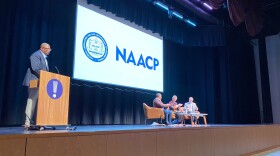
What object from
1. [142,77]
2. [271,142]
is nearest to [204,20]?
[142,77]

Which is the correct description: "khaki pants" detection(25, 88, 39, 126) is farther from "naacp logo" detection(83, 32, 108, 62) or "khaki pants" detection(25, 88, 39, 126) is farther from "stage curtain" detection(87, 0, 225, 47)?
"stage curtain" detection(87, 0, 225, 47)

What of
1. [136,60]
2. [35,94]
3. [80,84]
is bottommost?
[35,94]

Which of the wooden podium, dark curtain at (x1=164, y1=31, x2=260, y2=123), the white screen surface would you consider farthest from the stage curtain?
the wooden podium

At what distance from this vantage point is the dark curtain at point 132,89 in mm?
4340

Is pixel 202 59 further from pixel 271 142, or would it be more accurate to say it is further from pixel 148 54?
pixel 271 142

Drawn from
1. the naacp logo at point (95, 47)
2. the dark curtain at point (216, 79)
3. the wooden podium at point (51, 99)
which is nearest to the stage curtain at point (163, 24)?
the dark curtain at point (216, 79)

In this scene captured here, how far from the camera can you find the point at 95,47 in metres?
5.16

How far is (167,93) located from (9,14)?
4686 mm

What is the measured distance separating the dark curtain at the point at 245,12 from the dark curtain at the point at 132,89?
4.69 ft

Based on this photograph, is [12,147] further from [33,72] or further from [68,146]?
[33,72]

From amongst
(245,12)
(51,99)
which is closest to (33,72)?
(51,99)

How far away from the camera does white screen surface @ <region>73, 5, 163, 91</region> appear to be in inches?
195

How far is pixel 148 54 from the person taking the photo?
6.39 m

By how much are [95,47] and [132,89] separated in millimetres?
1683
